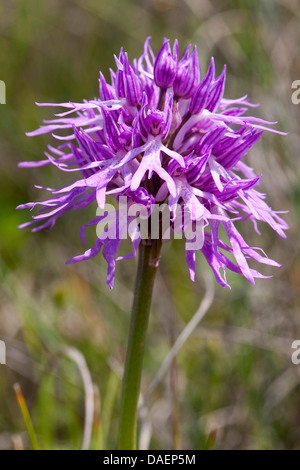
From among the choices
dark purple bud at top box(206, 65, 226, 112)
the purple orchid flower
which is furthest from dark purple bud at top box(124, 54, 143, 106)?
dark purple bud at top box(206, 65, 226, 112)

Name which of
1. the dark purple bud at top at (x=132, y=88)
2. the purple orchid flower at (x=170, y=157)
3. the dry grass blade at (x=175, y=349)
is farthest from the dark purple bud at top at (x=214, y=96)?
the dry grass blade at (x=175, y=349)

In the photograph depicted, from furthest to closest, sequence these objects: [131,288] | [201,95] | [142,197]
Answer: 1. [131,288]
2. [201,95]
3. [142,197]

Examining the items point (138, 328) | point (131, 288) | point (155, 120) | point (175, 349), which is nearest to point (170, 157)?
point (155, 120)

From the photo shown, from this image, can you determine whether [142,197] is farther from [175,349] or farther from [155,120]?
[175,349]

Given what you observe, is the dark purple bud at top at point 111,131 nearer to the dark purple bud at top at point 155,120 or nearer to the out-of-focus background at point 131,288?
the dark purple bud at top at point 155,120
